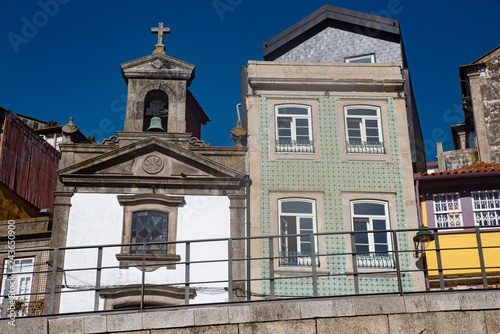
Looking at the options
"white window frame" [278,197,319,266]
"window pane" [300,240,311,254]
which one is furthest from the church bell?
"window pane" [300,240,311,254]

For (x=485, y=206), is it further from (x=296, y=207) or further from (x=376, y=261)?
(x=296, y=207)

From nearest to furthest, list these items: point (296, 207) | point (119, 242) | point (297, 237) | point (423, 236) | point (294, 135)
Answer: point (423, 236), point (119, 242), point (297, 237), point (296, 207), point (294, 135)

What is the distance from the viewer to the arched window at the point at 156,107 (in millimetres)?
21672

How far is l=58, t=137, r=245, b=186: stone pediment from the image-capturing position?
64.4ft

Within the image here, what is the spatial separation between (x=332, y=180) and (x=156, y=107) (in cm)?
593

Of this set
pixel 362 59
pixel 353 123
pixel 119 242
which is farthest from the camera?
pixel 362 59

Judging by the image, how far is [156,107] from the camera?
856 inches

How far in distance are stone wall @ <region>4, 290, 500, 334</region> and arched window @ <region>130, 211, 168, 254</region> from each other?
7.76 meters

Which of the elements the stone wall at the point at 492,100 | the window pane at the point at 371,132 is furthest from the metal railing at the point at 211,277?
the stone wall at the point at 492,100

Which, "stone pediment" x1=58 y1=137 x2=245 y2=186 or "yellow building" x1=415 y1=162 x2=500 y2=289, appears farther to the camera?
"stone pediment" x1=58 y1=137 x2=245 y2=186

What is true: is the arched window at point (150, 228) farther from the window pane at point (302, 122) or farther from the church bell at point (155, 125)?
the window pane at point (302, 122)

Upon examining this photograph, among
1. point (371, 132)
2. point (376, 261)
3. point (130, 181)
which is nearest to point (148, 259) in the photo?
point (130, 181)

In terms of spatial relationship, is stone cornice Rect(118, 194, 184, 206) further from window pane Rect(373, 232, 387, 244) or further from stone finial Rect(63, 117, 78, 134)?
window pane Rect(373, 232, 387, 244)

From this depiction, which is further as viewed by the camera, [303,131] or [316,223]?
[303,131]
